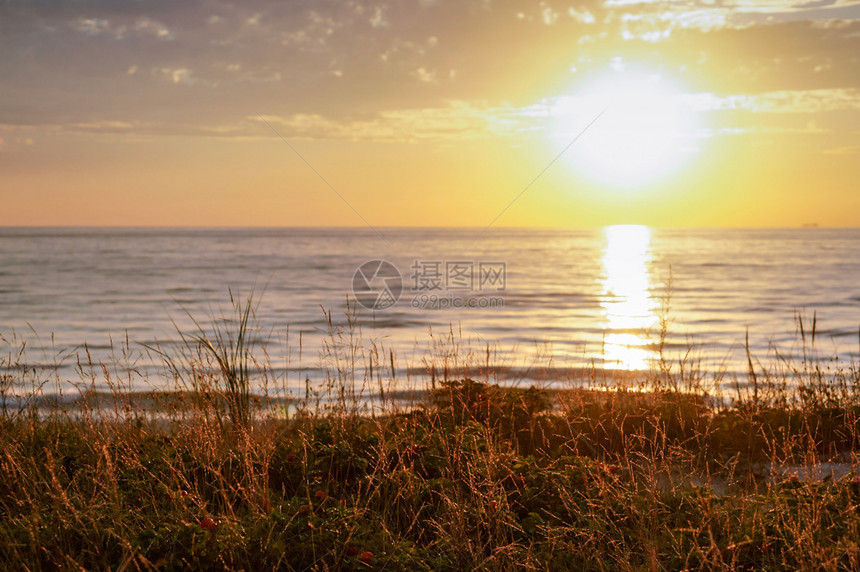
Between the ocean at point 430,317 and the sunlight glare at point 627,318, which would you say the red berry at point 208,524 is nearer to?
the ocean at point 430,317

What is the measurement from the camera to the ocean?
10750 mm

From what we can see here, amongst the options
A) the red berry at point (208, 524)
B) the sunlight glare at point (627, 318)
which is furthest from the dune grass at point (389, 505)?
the sunlight glare at point (627, 318)

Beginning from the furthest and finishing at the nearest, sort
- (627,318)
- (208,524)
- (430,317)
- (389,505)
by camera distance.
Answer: (627,318), (430,317), (389,505), (208,524)

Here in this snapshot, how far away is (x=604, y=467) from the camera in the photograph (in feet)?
13.9

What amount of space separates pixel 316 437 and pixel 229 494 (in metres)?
0.92

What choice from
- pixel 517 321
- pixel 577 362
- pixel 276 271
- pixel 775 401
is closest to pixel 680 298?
pixel 517 321

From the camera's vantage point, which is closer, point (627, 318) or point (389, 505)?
point (389, 505)

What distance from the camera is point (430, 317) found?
70.2 feet

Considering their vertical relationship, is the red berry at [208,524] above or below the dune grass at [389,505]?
above

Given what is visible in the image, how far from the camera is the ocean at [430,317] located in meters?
10.8

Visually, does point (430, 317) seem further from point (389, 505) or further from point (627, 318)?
point (389, 505)

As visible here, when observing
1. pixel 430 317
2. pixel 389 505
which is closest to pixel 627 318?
pixel 430 317

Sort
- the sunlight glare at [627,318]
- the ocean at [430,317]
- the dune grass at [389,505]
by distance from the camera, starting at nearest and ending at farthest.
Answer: the dune grass at [389,505] → the ocean at [430,317] → the sunlight glare at [627,318]

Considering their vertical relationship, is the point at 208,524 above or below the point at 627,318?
above
